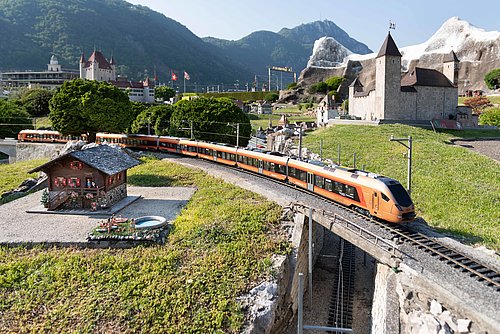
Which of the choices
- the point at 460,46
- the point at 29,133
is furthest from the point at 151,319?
the point at 460,46

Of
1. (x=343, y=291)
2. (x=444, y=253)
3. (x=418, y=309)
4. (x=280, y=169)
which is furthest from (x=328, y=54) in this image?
(x=418, y=309)

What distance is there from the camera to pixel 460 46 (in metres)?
101

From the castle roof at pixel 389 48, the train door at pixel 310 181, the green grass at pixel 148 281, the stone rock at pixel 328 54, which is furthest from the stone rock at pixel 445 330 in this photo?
the stone rock at pixel 328 54

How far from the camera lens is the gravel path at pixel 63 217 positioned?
19078 mm

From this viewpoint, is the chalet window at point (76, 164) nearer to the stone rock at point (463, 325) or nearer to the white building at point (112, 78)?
the stone rock at point (463, 325)

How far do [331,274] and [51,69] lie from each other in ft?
489

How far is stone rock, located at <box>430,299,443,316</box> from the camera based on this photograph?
1259cm

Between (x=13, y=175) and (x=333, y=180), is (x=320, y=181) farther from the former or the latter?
(x=13, y=175)

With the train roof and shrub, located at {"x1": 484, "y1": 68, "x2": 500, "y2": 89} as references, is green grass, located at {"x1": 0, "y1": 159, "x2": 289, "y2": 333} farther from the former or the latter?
shrub, located at {"x1": 484, "y1": 68, "x2": 500, "y2": 89}

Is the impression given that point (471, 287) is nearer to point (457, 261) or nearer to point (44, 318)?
point (457, 261)

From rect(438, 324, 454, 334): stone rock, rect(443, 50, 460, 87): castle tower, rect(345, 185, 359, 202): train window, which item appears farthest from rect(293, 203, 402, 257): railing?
rect(443, 50, 460, 87): castle tower

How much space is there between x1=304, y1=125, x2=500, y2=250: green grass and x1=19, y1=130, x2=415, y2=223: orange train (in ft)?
12.2

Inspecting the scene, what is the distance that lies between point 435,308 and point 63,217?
18674mm

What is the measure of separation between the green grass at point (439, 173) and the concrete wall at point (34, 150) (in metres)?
30.9
